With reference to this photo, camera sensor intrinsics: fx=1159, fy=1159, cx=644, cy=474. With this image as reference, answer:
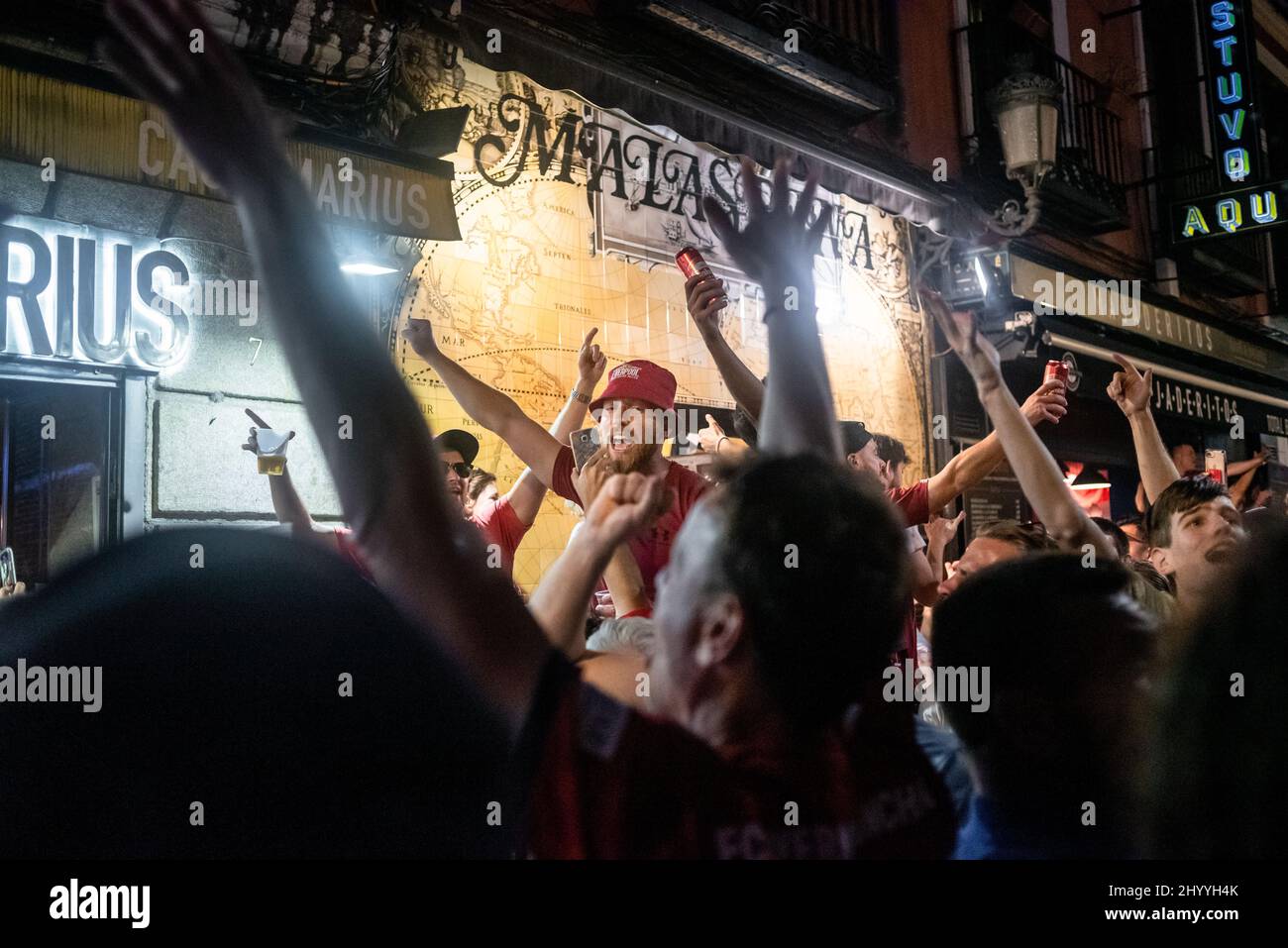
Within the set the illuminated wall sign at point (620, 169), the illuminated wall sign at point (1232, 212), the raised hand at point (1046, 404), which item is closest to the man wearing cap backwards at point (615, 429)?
the raised hand at point (1046, 404)

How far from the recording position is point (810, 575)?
167 centimetres

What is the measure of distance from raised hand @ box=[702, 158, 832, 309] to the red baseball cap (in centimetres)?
115

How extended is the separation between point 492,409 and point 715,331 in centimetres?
80

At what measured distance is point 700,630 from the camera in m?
1.61

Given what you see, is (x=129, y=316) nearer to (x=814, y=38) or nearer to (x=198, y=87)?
(x=198, y=87)

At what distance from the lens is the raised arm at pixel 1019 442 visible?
105 inches

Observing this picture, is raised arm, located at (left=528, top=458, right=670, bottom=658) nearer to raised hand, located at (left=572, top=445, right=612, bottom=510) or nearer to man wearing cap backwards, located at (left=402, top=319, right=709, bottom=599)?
raised hand, located at (left=572, top=445, right=612, bottom=510)

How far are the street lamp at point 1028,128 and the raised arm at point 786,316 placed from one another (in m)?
5.80

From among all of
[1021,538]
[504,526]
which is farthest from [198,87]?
[504,526]

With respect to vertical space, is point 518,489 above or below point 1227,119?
below

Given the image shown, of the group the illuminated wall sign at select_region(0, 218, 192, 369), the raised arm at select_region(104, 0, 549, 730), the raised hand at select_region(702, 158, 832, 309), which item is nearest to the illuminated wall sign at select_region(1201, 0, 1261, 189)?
the illuminated wall sign at select_region(0, 218, 192, 369)

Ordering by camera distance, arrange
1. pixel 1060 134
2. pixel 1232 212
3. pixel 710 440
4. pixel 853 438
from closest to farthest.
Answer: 1. pixel 853 438
2. pixel 710 440
3. pixel 1060 134
4. pixel 1232 212

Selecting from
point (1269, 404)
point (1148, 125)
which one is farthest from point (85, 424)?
point (1269, 404)

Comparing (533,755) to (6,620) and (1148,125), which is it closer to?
(6,620)
